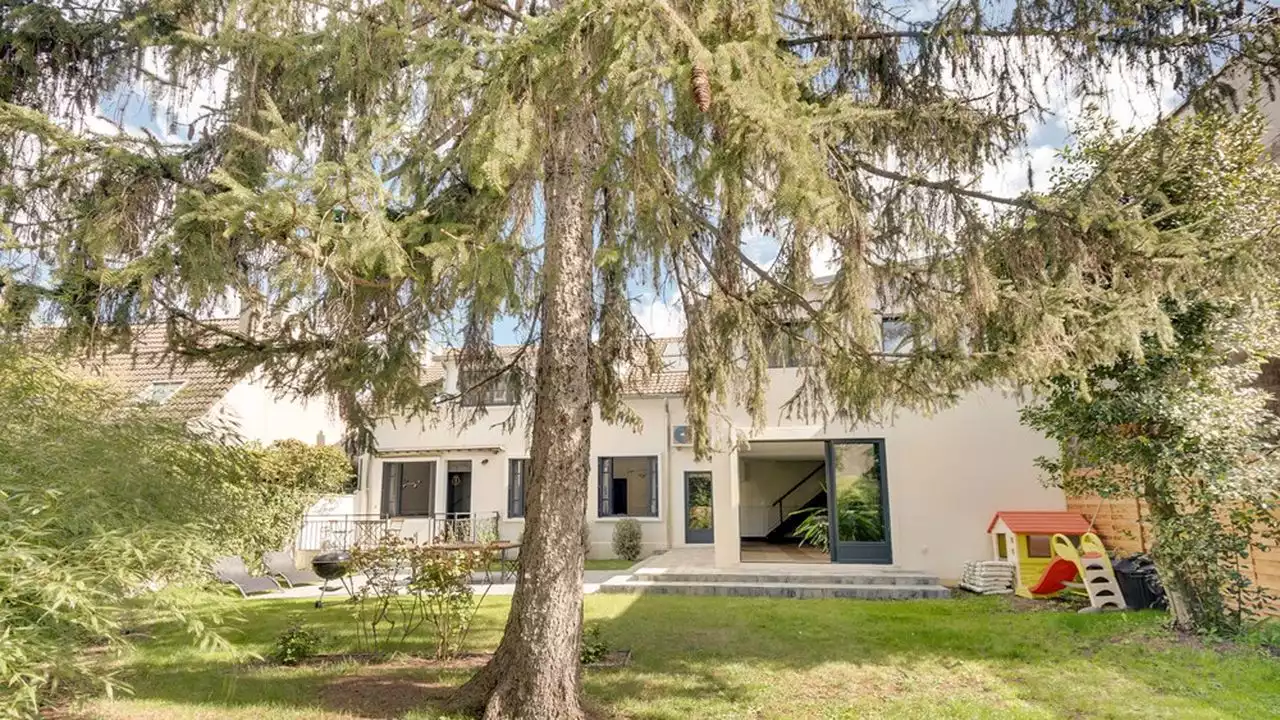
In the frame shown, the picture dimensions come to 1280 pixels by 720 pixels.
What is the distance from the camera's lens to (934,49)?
6.82 m

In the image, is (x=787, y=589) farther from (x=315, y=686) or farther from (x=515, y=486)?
(x=515, y=486)

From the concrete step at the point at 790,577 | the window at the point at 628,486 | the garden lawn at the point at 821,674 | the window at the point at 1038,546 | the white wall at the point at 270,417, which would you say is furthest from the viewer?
the window at the point at 628,486

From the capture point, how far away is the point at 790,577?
41.9 feet

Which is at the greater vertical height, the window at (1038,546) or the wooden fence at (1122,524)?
the wooden fence at (1122,524)

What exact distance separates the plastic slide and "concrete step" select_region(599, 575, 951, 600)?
141 centimetres

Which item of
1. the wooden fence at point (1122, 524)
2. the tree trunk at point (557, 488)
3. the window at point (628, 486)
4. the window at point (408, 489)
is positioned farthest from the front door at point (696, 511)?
the tree trunk at point (557, 488)

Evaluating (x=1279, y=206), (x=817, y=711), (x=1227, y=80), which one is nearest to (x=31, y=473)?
(x=817, y=711)

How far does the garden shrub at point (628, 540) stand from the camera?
62.1ft

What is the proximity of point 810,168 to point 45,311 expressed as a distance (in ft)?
18.7

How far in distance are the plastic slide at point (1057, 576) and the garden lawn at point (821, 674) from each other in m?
1.04

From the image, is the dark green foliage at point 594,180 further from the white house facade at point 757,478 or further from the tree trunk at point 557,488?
the white house facade at point 757,478

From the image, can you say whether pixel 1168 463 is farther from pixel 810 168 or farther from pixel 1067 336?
pixel 810 168

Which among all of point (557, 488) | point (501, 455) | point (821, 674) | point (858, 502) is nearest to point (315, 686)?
point (557, 488)

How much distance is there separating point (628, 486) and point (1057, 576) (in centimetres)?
1177
